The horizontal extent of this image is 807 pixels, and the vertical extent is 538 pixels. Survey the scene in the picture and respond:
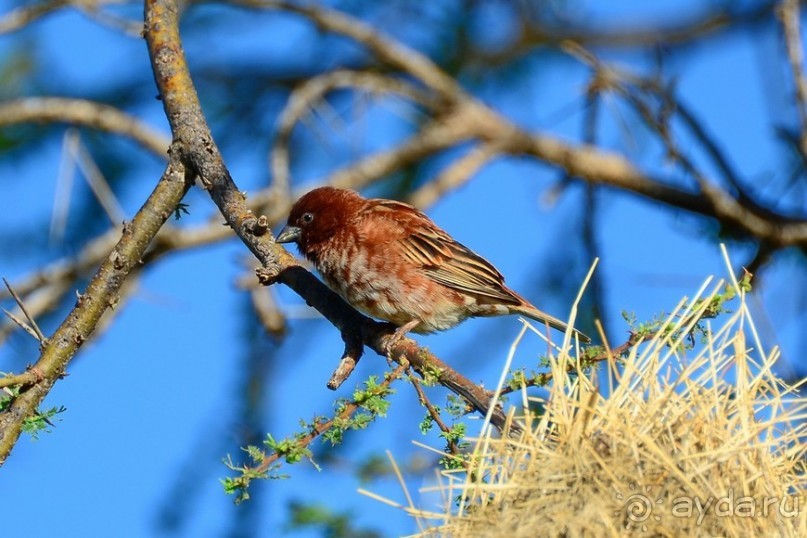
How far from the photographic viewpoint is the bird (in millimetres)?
5570

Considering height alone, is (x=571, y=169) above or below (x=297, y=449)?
above

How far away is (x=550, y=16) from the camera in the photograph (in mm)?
8602

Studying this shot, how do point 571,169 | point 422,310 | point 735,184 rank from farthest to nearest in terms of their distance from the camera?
point 571,169
point 735,184
point 422,310

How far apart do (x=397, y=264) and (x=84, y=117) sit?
2408mm

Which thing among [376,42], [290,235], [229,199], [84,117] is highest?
[376,42]

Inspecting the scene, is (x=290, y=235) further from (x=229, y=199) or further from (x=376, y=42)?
(x=376, y=42)

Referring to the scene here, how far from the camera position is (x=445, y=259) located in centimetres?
589

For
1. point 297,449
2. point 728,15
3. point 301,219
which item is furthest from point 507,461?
point 728,15

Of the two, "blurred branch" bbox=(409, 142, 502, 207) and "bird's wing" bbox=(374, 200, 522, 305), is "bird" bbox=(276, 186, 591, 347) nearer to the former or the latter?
"bird's wing" bbox=(374, 200, 522, 305)

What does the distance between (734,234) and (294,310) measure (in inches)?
125

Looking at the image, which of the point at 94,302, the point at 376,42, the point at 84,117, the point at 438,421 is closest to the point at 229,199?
the point at 94,302

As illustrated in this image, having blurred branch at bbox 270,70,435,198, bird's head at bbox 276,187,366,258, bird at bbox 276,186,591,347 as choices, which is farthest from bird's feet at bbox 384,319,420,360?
blurred branch at bbox 270,70,435,198

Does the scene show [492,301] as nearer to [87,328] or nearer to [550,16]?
[87,328]

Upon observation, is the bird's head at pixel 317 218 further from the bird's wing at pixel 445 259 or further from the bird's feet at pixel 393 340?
the bird's feet at pixel 393 340
